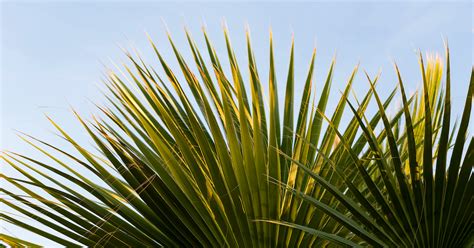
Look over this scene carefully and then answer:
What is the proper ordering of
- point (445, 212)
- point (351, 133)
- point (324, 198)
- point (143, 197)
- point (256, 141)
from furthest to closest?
point (351, 133) < point (324, 198) < point (143, 197) < point (256, 141) < point (445, 212)

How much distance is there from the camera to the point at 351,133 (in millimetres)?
2504

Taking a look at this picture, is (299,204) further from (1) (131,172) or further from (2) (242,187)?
(1) (131,172)

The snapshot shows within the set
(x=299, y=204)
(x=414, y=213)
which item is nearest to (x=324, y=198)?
(x=299, y=204)

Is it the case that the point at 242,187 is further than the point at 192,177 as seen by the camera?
No

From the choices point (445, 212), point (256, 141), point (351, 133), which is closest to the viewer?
point (445, 212)

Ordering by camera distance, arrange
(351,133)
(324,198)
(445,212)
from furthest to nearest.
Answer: (351,133)
(324,198)
(445,212)

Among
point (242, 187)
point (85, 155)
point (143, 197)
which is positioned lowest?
point (242, 187)

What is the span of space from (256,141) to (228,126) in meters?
0.12

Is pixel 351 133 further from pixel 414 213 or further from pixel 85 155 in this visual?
pixel 85 155

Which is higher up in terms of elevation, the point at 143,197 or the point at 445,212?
the point at 143,197

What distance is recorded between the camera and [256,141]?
2.04 m

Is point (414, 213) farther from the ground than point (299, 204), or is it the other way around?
point (299, 204)

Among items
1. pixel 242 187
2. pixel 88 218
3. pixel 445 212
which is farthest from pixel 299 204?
pixel 88 218

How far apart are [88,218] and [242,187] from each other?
0.74m
